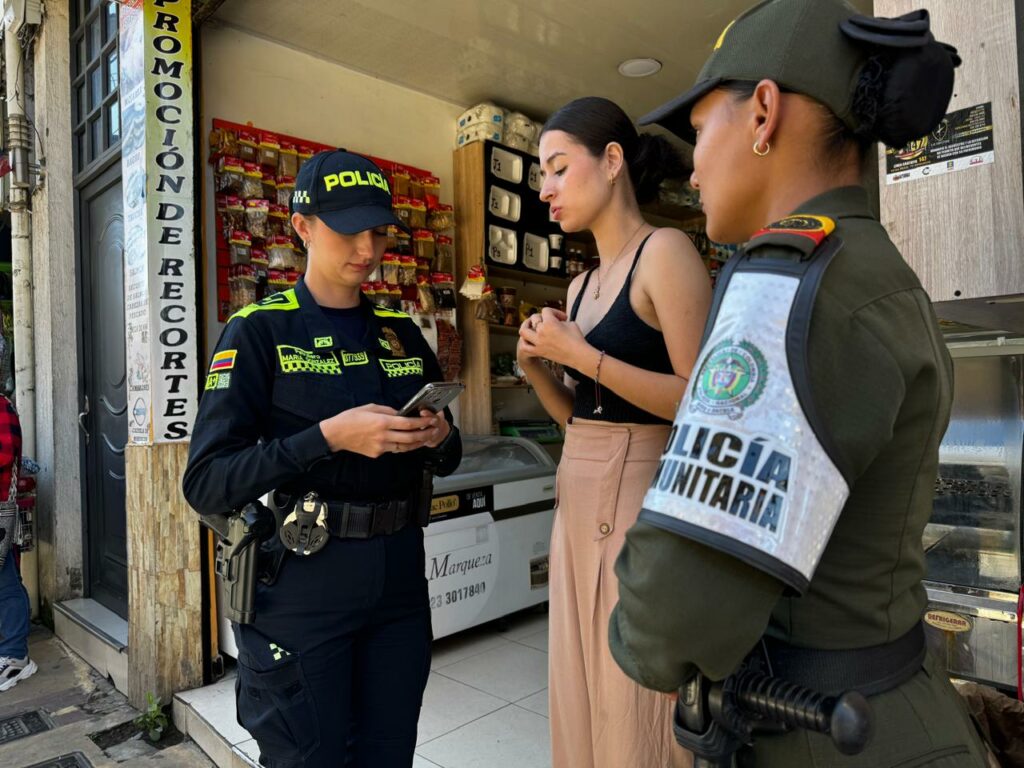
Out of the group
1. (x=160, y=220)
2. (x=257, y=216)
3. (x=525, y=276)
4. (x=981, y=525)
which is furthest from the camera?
(x=525, y=276)

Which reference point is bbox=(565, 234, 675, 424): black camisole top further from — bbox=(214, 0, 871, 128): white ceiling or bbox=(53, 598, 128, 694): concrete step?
bbox=(53, 598, 128, 694): concrete step

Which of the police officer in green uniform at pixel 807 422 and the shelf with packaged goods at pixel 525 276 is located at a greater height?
the shelf with packaged goods at pixel 525 276

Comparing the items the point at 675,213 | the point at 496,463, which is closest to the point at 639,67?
the point at 675,213

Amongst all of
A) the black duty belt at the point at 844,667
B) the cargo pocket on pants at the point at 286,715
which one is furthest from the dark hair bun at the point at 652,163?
the cargo pocket on pants at the point at 286,715

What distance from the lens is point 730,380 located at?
0.56 meters

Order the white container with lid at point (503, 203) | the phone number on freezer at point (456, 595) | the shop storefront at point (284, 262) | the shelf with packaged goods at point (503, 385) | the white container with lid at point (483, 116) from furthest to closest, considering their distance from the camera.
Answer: the shelf with packaged goods at point (503, 385) → the white container with lid at point (503, 203) → the white container with lid at point (483, 116) → the phone number on freezer at point (456, 595) → the shop storefront at point (284, 262)

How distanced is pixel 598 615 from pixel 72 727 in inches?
116

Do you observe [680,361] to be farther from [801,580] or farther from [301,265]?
[301,265]

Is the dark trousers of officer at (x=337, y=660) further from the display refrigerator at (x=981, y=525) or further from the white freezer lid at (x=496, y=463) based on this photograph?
the white freezer lid at (x=496, y=463)

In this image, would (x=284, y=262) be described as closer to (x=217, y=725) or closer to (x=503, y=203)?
(x=503, y=203)

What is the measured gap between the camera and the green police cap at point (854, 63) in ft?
2.13

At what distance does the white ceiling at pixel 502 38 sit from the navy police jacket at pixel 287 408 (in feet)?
8.23

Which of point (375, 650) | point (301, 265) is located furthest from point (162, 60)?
point (375, 650)

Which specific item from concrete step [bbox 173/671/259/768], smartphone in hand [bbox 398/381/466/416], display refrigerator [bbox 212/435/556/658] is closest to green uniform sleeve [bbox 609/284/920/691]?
smartphone in hand [bbox 398/381/466/416]
